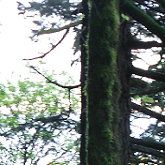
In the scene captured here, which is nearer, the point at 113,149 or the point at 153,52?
the point at 113,149

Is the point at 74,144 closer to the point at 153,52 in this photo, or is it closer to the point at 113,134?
the point at 153,52

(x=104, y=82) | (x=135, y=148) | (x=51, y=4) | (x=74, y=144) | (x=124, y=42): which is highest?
(x=51, y=4)

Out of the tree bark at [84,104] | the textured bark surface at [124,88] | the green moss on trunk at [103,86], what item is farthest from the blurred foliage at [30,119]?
the green moss on trunk at [103,86]

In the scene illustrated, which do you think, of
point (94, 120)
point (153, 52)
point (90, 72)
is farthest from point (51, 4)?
point (94, 120)

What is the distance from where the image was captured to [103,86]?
3439mm

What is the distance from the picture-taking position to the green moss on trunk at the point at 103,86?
3266mm

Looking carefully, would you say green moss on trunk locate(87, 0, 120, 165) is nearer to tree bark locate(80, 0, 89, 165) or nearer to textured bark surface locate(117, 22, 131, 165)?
textured bark surface locate(117, 22, 131, 165)

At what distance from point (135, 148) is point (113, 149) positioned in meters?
2.28

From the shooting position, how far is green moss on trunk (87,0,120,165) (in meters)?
3.27

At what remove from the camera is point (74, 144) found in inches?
341

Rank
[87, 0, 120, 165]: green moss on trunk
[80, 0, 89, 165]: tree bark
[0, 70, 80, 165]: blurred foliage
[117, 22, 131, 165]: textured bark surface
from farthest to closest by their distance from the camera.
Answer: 1. [0, 70, 80, 165]: blurred foliage
2. [80, 0, 89, 165]: tree bark
3. [117, 22, 131, 165]: textured bark surface
4. [87, 0, 120, 165]: green moss on trunk

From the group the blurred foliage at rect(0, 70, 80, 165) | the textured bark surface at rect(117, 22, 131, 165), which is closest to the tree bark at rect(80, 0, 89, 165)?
the textured bark surface at rect(117, 22, 131, 165)

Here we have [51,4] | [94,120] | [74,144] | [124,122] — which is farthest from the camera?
[74,144]

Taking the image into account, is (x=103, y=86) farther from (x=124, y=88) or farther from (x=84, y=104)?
(x=84, y=104)
